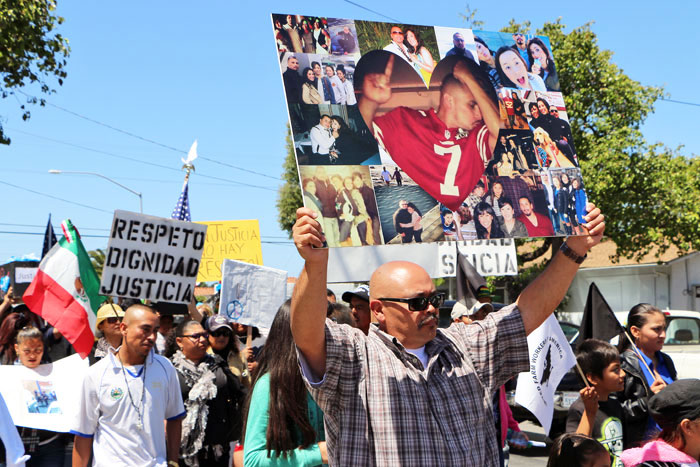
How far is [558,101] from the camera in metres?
4.16

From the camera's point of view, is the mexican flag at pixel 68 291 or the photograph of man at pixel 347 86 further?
the mexican flag at pixel 68 291

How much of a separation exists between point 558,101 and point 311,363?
2.30m

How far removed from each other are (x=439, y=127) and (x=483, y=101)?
1.14ft

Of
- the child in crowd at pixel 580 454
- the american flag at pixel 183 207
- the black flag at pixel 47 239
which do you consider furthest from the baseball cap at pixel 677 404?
the black flag at pixel 47 239

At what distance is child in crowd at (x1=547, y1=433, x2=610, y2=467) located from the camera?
3611 mm

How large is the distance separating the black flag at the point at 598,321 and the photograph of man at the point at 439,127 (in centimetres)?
285

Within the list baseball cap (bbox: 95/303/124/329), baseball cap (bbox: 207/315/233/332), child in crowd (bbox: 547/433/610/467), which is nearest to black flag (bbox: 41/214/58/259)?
baseball cap (bbox: 95/303/124/329)

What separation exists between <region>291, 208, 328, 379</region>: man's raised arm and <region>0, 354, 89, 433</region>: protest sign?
3642 millimetres

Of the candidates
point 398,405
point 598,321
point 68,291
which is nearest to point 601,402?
point 598,321

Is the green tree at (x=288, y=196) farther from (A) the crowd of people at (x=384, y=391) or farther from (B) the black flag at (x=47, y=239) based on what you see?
(A) the crowd of people at (x=384, y=391)

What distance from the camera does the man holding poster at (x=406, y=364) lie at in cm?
267

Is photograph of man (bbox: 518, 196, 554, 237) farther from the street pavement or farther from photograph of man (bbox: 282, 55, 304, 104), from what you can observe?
the street pavement

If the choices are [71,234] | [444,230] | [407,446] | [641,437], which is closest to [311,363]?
[407,446]

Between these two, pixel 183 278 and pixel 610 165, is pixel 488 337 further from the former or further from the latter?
pixel 610 165
